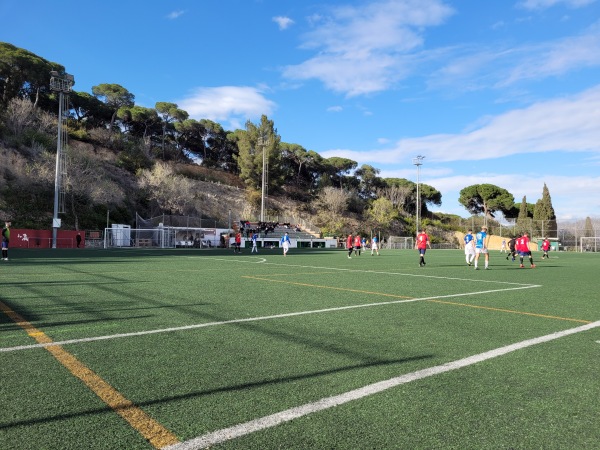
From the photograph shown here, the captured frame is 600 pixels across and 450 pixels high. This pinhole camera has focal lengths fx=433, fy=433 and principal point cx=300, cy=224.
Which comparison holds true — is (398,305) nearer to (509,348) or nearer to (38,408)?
(509,348)

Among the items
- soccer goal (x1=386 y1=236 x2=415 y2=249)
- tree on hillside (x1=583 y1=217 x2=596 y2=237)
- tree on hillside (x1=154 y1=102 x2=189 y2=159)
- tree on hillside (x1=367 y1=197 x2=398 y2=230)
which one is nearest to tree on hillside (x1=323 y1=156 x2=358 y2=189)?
tree on hillside (x1=367 y1=197 x2=398 y2=230)

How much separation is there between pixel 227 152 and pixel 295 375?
315 feet

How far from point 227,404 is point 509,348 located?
3.39 meters

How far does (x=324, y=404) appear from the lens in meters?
3.29

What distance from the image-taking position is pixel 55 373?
3922 millimetres

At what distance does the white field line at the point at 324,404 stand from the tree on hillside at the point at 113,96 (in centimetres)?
8195

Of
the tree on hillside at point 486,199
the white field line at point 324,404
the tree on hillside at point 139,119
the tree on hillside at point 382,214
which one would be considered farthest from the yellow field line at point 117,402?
the tree on hillside at point 486,199

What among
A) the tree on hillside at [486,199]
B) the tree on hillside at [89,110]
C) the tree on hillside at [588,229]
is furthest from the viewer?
the tree on hillside at [486,199]

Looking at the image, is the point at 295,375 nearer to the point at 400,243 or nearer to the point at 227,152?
the point at 400,243

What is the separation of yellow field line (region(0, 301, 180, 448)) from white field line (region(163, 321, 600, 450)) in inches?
5.7

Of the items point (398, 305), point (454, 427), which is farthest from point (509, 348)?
point (398, 305)

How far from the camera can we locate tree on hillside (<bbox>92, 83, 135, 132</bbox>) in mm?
78062

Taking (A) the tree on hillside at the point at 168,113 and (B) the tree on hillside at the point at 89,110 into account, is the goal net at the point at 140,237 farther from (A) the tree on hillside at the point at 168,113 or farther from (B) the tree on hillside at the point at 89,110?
(A) the tree on hillside at the point at 168,113

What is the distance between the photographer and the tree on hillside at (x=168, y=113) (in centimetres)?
8619
